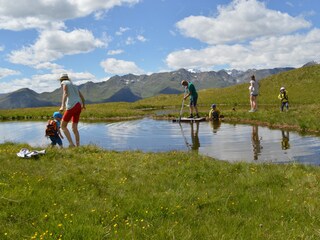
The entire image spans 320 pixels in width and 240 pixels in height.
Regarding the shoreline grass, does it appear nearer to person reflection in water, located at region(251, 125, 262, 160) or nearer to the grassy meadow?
the grassy meadow

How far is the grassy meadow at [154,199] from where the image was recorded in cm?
645

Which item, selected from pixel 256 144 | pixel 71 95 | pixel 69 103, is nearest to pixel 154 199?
pixel 69 103

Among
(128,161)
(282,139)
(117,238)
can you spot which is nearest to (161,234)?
(117,238)

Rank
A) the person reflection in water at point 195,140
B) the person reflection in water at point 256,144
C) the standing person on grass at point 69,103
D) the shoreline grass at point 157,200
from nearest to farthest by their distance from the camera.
→ 1. the shoreline grass at point 157,200
2. the person reflection in water at point 256,144
3. the standing person on grass at point 69,103
4. the person reflection in water at point 195,140

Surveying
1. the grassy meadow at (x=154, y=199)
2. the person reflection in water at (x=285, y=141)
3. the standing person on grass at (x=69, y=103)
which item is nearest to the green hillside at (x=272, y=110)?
the person reflection in water at (x=285, y=141)

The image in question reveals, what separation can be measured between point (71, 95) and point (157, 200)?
30.7 ft

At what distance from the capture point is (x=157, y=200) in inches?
314

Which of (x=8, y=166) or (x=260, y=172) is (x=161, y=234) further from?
(x=8, y=166)

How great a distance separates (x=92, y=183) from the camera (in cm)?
955

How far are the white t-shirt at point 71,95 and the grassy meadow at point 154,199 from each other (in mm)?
3313

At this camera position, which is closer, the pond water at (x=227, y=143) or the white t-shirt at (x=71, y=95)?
the pond water at (x=227, y=143)

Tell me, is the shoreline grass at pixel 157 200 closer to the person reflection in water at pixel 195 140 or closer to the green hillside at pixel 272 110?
the person reflection in water at pixel 195 140

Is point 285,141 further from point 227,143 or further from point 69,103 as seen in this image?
point 69,103

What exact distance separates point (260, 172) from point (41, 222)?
6752 mm
